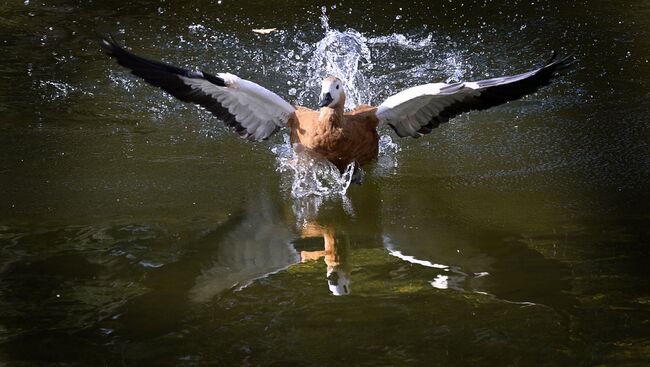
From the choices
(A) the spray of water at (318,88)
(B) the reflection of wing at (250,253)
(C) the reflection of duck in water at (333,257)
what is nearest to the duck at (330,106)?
(A) the spray of water at (318,88)

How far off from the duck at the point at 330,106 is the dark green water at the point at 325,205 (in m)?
0.20

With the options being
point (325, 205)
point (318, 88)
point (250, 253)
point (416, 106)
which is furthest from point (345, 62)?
point (250, 253)

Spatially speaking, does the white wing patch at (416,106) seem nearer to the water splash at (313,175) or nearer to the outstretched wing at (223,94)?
the water splash at (313,175)

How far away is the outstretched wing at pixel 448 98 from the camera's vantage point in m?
5.19

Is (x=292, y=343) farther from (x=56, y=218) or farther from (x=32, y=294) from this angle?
(x=56, y=218)

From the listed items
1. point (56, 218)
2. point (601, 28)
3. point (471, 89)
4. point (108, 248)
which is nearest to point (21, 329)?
point (108, 248)

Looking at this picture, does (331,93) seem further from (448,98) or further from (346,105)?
(346,105)

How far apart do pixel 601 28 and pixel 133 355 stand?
19.0ft

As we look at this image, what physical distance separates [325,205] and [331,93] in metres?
0.74

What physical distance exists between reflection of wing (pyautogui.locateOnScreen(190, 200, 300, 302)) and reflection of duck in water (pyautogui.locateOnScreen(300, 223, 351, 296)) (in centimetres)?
9

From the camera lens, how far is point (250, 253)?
458 centimetres

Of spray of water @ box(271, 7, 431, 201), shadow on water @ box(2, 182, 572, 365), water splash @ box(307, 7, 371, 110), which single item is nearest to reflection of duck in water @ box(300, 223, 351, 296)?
shadow on water @ box(2, 182, 572, 365)

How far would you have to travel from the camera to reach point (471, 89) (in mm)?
5422

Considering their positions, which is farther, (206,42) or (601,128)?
(206,42)
